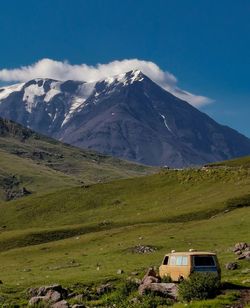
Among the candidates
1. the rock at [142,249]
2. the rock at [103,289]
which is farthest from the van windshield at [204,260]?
the rock at [142,249]

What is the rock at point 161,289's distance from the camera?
3497 centimetres

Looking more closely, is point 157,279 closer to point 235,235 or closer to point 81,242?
point 235,235

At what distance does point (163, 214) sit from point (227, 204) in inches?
362

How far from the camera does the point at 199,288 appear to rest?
32844mm

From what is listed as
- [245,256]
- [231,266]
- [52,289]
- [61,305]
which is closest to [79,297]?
[52,289]

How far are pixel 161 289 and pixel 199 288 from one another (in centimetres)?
327

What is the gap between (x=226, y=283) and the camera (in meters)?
37.1

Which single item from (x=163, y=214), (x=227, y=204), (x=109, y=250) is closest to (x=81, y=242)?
(x=109, y=250)

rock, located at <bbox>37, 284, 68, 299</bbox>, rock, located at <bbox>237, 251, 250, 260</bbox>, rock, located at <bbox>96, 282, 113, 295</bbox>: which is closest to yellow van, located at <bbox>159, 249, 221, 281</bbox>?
rock, located at <bbox>96, 282, 113, 295</bbox>

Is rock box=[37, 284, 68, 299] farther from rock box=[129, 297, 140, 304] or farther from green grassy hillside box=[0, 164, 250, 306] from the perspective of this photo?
rock box=[129, 297, 140, 304]

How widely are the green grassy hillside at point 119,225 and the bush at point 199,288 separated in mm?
5048

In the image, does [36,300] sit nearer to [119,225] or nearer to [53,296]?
[53,296]

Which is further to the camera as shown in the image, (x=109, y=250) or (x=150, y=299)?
(x=109, y=250)

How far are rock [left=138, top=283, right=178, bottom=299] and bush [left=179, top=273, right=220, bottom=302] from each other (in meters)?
1.75
